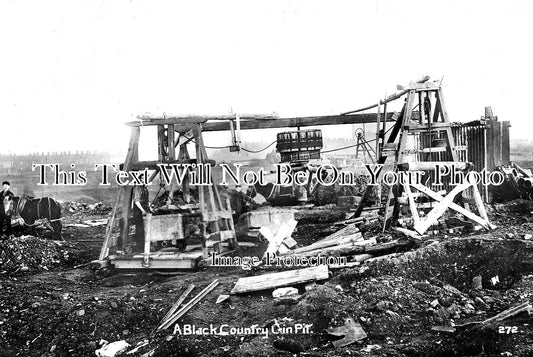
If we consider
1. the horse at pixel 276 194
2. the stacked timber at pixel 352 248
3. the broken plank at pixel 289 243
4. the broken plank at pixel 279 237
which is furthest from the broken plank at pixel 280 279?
the horse at pixel 276 194

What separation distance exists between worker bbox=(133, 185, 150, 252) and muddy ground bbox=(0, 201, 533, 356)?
5.67 ft

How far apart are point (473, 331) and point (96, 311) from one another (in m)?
5.04

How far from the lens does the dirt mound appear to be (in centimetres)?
1015

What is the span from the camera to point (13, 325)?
6.63 meters

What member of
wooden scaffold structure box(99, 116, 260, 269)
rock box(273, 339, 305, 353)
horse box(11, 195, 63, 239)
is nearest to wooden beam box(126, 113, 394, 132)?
wooden scaffold structure box(99, 116, 260, 269)

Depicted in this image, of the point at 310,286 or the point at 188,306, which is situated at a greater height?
the point at 310,286

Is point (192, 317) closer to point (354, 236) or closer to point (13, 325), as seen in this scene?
point (13, 325)

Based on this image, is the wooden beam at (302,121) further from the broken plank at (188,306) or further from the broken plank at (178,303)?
the broken plank at (178,303)

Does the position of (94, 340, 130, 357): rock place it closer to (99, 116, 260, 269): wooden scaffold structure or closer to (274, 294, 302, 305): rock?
A: (274, 294, 302, 305): rock

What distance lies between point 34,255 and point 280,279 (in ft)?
21.2

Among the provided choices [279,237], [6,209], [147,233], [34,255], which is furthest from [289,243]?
[6,209]

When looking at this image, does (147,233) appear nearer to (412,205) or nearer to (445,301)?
(412,205)

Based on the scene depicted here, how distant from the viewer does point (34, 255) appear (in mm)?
10523

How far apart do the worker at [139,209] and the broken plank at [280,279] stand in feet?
11.5
